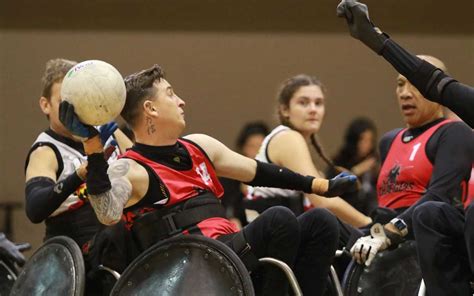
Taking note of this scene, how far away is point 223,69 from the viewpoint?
9742mm

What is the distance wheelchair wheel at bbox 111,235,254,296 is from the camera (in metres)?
3.74

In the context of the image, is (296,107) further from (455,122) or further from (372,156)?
(372,156)

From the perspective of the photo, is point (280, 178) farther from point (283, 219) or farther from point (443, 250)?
point (443, 250)

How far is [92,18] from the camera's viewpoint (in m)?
9.39

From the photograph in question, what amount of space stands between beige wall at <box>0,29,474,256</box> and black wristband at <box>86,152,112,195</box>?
18.3ft

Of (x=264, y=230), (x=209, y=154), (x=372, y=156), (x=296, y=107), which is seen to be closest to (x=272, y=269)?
(x=264, y=230)

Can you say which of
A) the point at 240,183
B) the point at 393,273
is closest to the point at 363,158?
the point at 240,183

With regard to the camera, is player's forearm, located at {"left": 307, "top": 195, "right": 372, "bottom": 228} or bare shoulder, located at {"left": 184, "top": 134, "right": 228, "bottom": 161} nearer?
bare shoulder, located at {"left": 184, "top": 134, "right": 228, "bottom": 161}

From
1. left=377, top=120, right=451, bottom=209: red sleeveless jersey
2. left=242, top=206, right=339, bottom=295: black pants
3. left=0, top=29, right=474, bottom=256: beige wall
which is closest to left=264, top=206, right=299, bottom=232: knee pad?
left=242, top=206, right=339, bottom=295: black pants

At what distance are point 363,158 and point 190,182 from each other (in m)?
4.12

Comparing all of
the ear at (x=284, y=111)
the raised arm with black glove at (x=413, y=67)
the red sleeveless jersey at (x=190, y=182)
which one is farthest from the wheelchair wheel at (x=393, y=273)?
the ear at (x=284, y=111)

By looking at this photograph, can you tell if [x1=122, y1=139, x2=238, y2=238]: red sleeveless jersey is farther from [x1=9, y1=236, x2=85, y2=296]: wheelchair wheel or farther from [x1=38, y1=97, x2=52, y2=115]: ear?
[x1=38, y1=97, x2=52, y2=115]: ear

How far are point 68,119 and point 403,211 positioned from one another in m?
1.65

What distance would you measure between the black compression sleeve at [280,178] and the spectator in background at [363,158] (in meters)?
3.31
